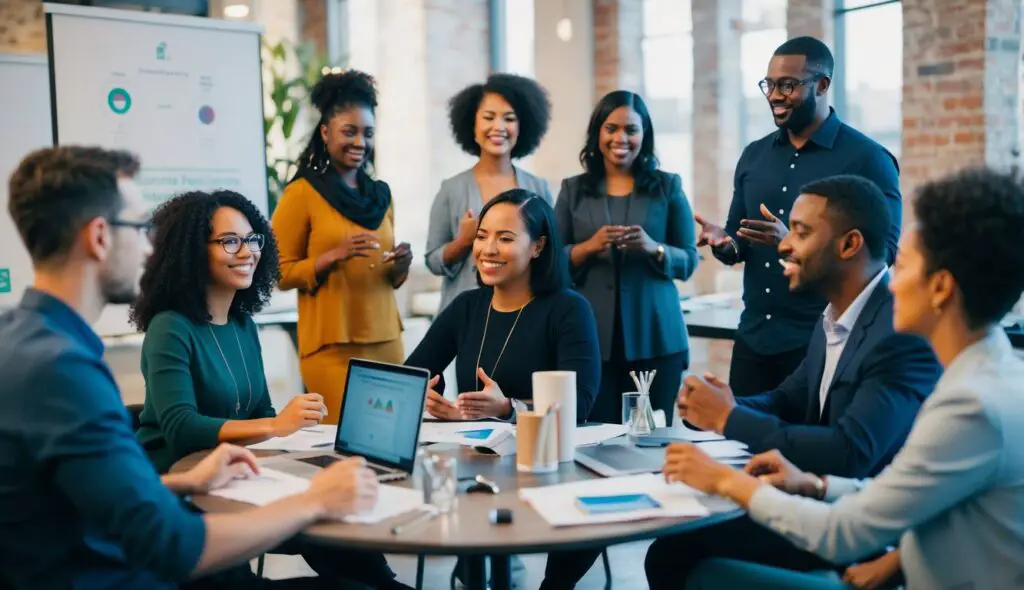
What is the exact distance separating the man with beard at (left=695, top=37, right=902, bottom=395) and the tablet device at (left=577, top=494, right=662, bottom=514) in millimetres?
1305

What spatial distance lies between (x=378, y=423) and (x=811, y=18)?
449 cm

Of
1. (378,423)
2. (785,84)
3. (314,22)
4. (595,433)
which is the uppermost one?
(314,22)

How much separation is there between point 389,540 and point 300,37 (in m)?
7.77

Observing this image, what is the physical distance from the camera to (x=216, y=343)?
2498 millimetres

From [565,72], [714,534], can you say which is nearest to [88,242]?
[714,534]

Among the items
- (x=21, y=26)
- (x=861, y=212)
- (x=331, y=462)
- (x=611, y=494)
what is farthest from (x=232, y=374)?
(x=21, y=26)

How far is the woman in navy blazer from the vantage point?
345 centimetres

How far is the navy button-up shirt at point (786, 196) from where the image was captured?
10.1 feet

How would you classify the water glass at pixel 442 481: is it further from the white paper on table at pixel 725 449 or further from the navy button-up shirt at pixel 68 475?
the white paper on table at pixel 725 449

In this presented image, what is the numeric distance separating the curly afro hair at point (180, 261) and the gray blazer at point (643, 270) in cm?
132

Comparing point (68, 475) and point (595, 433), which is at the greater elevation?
point (68, 475)

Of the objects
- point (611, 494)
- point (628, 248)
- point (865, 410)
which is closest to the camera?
point (611, 494)

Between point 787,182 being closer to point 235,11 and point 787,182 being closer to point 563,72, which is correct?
point 563,72

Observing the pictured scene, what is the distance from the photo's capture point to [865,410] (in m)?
2.08
